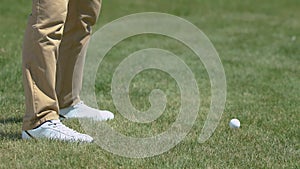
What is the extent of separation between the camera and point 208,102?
5332 millimetres

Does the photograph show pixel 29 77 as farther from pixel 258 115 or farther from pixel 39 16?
pixel 258 115

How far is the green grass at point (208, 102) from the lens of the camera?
11.8 ft

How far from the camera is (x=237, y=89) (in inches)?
232

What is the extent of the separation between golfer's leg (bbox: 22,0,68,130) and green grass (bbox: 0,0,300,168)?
208 millimetres

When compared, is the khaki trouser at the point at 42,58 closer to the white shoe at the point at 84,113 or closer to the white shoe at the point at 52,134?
the white shoe at the point at 52,134

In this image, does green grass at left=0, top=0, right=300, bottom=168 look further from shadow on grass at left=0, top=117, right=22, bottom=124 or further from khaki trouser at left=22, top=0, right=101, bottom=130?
→ khaki trouser at left=22, top=0, right=101, bottom=130

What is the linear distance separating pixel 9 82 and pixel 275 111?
7.65 ft

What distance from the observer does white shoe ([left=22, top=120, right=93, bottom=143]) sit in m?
3.84

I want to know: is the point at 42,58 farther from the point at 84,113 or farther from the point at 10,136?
the point at 84,113

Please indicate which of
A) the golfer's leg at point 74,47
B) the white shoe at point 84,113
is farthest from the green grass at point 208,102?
the golfer's leg at point 74,47

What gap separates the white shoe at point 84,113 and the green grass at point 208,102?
111 mm

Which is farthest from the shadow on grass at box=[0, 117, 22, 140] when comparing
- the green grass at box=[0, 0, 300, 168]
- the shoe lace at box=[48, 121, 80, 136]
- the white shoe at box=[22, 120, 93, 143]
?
the shoe lace at box=[48, 121, 80, 136]

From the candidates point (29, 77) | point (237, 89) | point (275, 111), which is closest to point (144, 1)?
point (237, 89)

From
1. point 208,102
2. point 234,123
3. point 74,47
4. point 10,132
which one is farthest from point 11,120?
point 208,102
